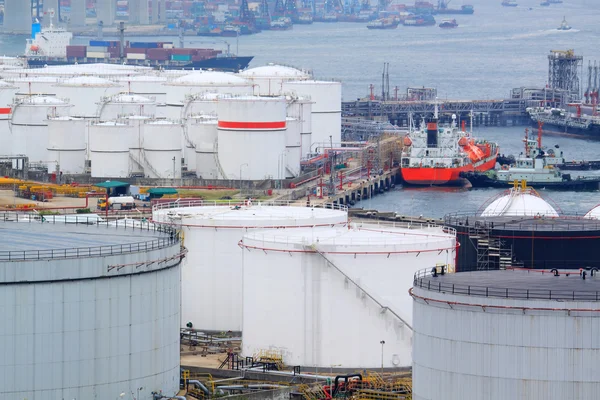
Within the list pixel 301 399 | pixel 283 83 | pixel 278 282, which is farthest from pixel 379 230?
pixel 283 83

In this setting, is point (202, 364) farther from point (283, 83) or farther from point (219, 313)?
point (283, 83)

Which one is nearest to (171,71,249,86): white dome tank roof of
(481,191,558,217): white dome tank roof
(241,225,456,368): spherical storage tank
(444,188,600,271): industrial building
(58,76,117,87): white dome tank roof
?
(58,76,117,87): white dome tank roof

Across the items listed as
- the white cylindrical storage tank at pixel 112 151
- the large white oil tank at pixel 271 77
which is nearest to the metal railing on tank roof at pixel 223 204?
the white cylindrical storage tank at pixel 112 151

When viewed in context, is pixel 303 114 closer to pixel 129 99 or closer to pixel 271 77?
pixel 271 77

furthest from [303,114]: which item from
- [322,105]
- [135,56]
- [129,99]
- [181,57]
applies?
[135,56]

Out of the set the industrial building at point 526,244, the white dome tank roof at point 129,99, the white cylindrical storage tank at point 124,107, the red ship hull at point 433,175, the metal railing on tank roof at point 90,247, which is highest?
the white dome tank roof at point 129,99

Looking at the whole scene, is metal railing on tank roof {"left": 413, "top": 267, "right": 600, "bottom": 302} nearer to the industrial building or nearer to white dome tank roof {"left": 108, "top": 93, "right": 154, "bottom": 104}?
the industrial building

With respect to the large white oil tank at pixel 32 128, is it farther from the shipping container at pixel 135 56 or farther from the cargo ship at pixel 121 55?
the shipping container at pixel 135 56
